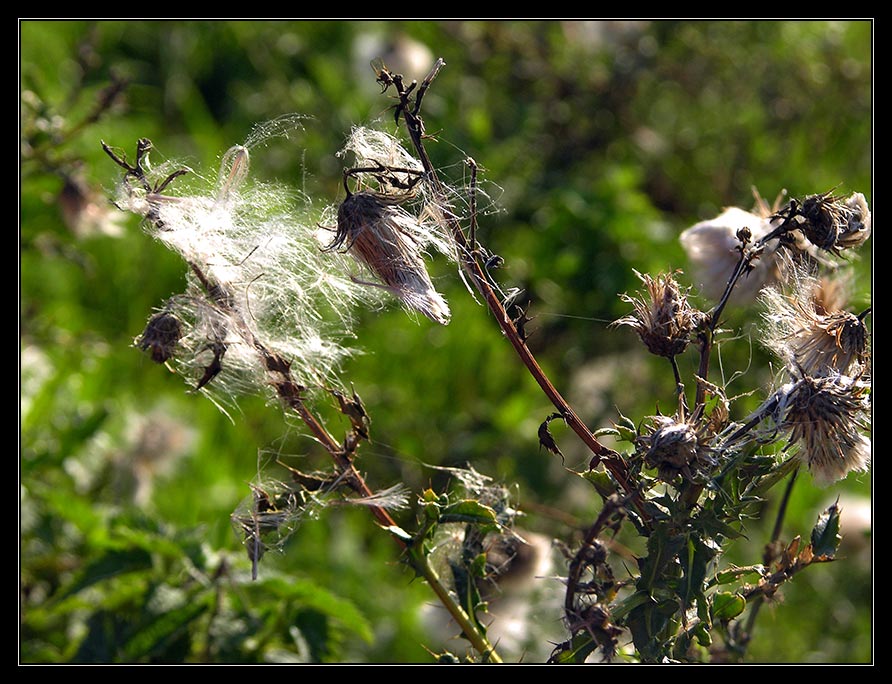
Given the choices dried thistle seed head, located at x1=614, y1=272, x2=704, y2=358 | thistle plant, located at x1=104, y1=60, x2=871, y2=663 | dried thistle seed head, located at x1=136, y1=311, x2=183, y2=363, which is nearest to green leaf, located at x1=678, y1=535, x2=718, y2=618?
thistle plant, located at x1=104, y1=60, x2=871, y2=663

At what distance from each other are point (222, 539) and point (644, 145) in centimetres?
214

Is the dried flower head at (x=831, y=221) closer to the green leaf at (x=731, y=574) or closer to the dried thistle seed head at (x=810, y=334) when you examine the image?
the dried thistle seed head at (x=810, y=334)

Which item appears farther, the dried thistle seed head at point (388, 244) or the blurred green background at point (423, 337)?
the blurred green background at point (423, 337)

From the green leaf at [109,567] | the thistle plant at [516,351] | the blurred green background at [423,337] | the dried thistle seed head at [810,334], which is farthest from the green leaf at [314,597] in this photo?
the dried thistle seed head at [810,334]

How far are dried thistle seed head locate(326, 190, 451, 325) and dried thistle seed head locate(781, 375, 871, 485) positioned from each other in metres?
0.37

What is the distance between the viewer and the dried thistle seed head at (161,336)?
103 cm

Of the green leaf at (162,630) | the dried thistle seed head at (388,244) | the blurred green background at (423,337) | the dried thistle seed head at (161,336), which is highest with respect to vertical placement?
the blurred green background at (423,337)

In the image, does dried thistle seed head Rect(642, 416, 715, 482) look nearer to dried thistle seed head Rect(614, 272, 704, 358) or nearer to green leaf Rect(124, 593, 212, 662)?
dried thistle seed head Rect(614, 272, 704, 358)

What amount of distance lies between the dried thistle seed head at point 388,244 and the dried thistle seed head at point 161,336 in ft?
0.61

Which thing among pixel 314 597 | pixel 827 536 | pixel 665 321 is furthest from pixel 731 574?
pixel 314 597

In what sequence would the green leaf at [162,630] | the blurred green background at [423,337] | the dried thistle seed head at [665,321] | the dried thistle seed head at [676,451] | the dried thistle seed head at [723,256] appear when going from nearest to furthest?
1. the dried thistle seed head at [676,451]
2. the dried thistle seed head at [665,321]
3. the dried thistle seed head at [723,256]
4. the green leaf at [162,630]
5. the blurred green background at [423,337]

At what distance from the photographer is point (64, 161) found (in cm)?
193

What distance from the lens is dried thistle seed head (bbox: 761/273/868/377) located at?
106 cm

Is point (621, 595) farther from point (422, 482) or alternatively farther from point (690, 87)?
point (690, 87)
